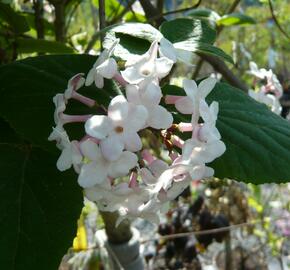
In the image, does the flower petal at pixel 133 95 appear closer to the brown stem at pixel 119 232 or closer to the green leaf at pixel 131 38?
the green leaf at pixel 131 38

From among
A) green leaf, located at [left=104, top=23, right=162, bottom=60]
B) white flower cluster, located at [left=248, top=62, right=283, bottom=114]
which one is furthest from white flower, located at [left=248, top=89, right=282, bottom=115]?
green leaf, located at [left=104, top=23, right=162, bottom=60]

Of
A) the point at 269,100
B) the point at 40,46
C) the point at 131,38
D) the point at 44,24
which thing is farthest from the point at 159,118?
the point at 44,24

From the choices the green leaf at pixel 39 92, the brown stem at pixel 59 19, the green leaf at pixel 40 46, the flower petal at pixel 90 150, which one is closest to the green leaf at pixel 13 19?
the green leaf at pixel 40 46

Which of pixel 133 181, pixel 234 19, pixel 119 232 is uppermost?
pixel 133 181

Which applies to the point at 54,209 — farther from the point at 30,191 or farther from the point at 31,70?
the point at 31,70

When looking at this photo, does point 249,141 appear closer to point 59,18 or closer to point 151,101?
point 151,101

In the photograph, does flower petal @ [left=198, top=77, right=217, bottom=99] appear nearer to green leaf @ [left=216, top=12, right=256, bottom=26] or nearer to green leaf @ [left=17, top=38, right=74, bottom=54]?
green leaf @ [left=17, top=38, right=74, bottom=54]

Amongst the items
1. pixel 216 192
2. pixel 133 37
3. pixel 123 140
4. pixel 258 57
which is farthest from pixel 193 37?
pixel 258 57
